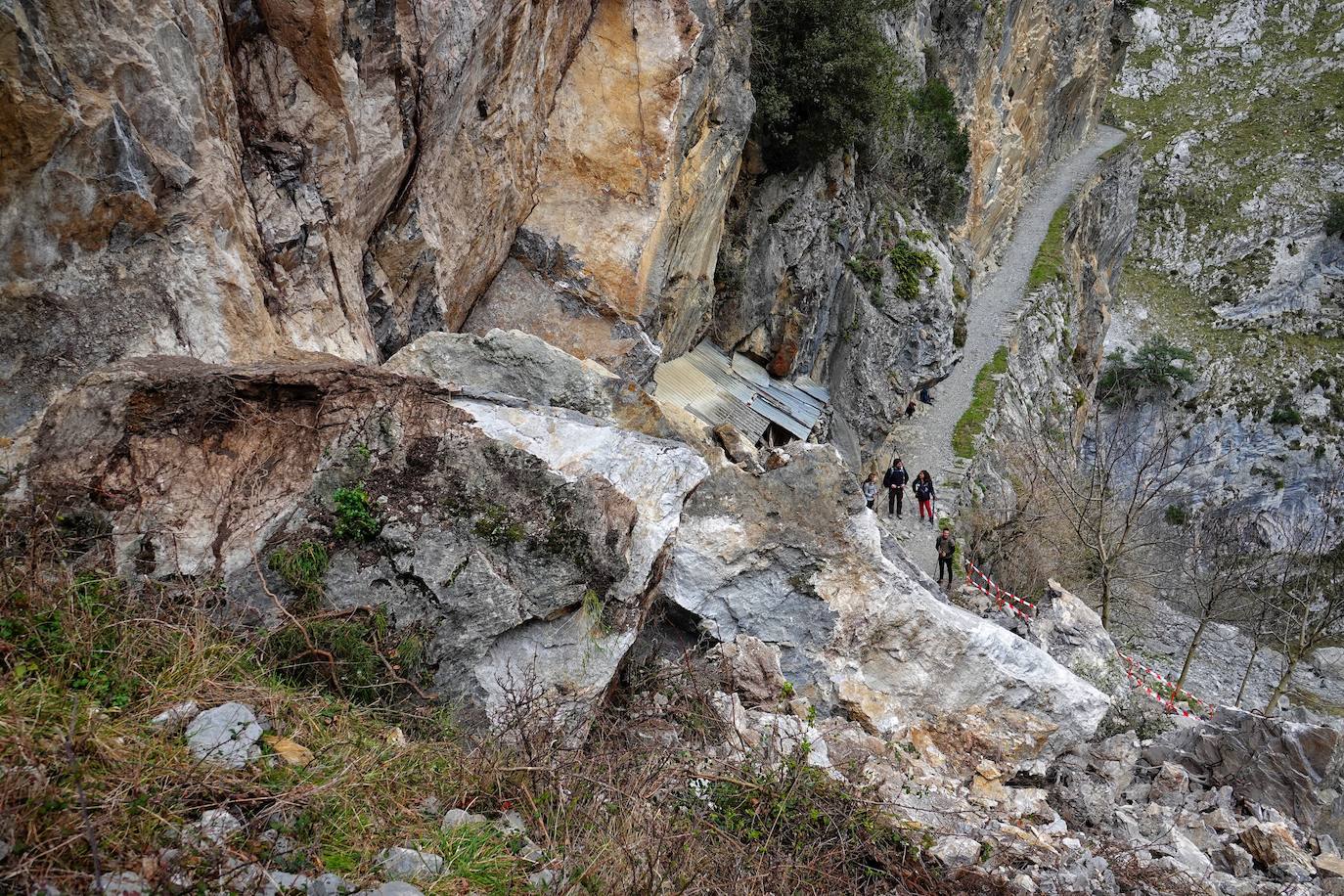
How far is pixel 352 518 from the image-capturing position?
21.5 feet

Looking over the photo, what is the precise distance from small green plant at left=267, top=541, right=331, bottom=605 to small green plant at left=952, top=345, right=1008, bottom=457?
21692 millimetres

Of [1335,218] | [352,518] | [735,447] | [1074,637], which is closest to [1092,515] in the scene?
[1074,637]

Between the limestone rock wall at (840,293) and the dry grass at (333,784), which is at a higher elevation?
the limestone rock wall at (840,293)

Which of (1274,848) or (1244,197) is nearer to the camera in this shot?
(1274,848)

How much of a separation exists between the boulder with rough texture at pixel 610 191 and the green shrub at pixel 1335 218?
52786 mm

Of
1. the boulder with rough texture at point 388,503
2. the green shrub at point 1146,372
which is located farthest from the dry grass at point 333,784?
the green shrub at point 1146,372

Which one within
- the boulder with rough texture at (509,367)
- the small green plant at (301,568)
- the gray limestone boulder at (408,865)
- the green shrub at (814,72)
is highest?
the green shrub at (814,72)

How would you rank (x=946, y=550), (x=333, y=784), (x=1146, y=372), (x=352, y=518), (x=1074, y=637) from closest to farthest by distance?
(x=333, y=784)
(x=352, y=518)
(x=1074, y=637)
(x=946, y=550)
(x=1146, y=372)

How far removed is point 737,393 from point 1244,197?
2046 inches

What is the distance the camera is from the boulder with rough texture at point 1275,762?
365 inches

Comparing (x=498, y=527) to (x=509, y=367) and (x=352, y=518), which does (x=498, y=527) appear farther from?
(x=509, y=367)

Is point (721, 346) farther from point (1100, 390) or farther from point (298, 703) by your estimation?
point (1100, 390)

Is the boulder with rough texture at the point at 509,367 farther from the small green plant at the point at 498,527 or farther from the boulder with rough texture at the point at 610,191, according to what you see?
the boulder with rough texture at the point at 610,191

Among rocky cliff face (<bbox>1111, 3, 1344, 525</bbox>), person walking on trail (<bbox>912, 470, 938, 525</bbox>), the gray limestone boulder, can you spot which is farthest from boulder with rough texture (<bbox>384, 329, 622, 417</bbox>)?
rocky cliff face (<bbox>1111, 3, 1344, 525</bbox>)
